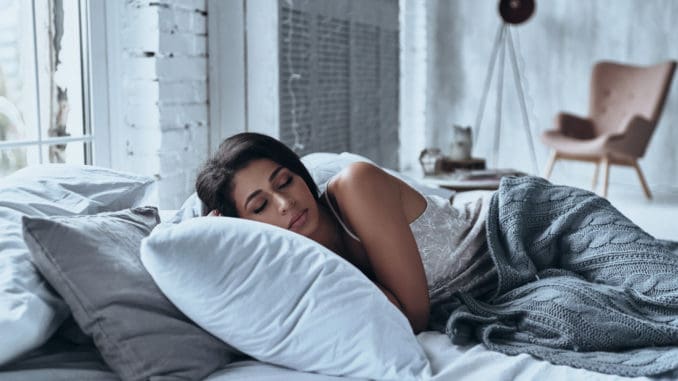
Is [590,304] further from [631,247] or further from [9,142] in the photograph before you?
[9,142]

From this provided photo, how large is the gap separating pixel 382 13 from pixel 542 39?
81.7 inches

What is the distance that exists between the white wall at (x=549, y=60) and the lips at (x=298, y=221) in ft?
15.1

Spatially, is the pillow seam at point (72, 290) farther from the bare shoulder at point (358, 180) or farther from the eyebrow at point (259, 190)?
the bare shoulder at point (358, 180)

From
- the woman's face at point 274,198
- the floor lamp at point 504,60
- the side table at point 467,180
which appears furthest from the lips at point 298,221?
the floor lamp at point 504,60

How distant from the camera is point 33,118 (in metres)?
2.37

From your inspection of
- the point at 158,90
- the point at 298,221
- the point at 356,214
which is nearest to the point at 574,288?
the point at 356,214

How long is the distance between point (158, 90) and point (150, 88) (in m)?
0.03

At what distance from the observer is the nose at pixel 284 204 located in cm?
161

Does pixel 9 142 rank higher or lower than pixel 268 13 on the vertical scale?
lower

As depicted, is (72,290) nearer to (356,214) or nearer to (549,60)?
(356,214)

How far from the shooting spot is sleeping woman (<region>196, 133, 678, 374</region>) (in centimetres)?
146

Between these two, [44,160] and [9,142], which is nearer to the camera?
[9,142]

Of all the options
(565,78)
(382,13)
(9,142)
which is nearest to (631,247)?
(9,142)

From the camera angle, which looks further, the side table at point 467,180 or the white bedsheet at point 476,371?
the side table at point 467,180
